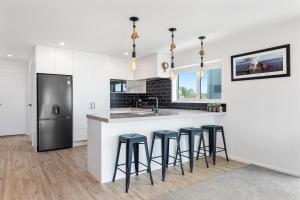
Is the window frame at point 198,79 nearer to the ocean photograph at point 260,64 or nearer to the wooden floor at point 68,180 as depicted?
the ocean photograph at point 260,64

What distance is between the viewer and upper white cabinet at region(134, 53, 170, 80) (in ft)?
17.0

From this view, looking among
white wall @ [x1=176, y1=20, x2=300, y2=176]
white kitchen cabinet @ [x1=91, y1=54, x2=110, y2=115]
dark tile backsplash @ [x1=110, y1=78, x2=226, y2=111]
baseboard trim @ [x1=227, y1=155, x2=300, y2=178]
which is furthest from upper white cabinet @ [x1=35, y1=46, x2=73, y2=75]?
baseboard trim @ [x1=227, y1=155, x2=300, y2=178]

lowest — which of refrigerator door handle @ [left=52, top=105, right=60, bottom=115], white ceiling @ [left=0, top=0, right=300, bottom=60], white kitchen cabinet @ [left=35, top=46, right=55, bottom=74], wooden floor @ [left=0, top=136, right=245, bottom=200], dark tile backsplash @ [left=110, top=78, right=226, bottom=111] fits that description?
wooden floor @ [left=0, top=136, right=245, bottom=200]

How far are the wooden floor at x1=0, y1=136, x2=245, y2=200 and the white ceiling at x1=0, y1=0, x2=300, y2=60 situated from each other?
233cm

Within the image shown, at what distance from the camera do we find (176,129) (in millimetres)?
3568

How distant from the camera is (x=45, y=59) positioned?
452cm

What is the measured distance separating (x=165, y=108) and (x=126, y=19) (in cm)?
301

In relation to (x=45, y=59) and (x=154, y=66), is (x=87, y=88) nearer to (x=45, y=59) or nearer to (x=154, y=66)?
(x=45, y=59)

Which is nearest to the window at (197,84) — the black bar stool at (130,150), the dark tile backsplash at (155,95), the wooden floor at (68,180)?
the dark tile backsplash at (155,95)

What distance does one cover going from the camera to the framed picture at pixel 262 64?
3.17 metres

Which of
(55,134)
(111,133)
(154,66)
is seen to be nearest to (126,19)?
(111,133)

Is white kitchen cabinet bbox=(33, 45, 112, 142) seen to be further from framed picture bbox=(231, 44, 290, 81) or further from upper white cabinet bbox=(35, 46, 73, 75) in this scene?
framed picture bbox=(231, 44, 290, 81)

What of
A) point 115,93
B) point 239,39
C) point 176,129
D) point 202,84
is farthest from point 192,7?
point 115,93

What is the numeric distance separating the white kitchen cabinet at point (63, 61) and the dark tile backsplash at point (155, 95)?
5.05ft
